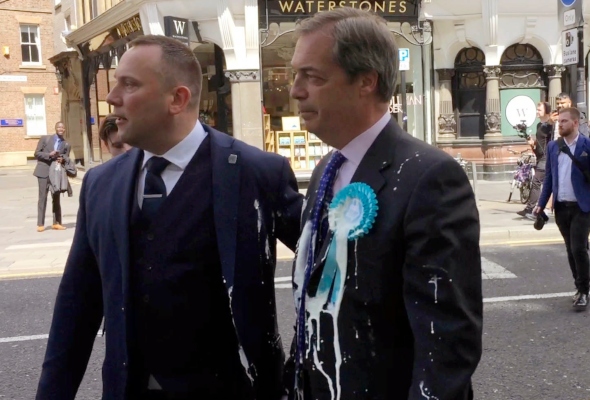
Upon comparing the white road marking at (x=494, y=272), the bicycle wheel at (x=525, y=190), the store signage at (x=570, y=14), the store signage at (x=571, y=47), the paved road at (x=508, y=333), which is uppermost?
the store signage at (x=570, y=14)

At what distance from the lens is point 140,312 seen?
2.12 meters

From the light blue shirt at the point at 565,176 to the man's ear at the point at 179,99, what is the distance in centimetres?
501

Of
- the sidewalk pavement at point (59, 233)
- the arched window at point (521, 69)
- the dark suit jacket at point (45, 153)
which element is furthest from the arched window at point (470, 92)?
the dark suit jacket at point (45, 153)

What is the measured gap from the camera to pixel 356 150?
1.83 metres

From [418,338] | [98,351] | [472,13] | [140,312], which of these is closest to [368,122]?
[418,338]

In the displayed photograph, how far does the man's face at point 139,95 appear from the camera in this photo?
7.02 ft

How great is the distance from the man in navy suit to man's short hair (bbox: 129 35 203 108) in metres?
4.95

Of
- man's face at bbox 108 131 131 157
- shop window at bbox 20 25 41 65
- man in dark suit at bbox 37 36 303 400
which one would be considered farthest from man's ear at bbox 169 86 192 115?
shop window at bbox 20 25 41 65

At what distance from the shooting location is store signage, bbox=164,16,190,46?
594 inches

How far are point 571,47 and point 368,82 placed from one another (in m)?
9.48

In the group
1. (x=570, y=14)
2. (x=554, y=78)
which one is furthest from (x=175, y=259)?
(x=554, y=78)

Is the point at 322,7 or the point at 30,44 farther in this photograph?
the point at 30,44

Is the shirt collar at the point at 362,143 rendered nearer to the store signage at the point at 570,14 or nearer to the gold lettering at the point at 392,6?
the store signage at the point at 570,14

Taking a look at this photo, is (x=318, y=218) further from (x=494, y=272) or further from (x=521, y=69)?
(x=521, y=69)
